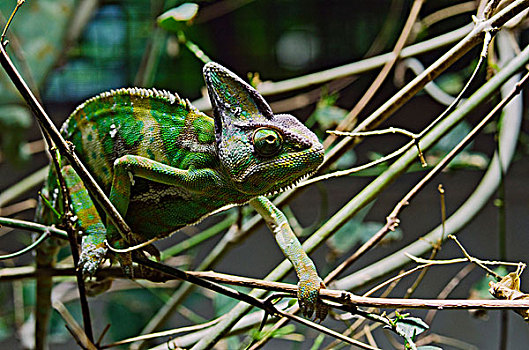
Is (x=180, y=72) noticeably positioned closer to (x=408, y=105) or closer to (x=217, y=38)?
(x=217, y=38)

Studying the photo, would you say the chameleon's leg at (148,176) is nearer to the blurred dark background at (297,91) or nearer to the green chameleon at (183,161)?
the green chameleon at (183,161)

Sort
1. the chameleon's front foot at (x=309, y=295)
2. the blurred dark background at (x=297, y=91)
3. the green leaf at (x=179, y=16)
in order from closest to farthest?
the chameleon's front foot at (x=309, y=295) → the green leaf at (x=179, y=16) → the blurred dark background at (x=297, y=91)

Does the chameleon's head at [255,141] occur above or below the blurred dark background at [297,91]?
below

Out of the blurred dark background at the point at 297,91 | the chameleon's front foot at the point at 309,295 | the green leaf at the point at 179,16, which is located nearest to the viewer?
the chameleon's front foot at the point at 309,295

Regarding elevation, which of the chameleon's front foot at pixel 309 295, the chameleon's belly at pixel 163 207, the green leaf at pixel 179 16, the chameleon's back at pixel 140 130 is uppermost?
the green leaf at pixel 179 16

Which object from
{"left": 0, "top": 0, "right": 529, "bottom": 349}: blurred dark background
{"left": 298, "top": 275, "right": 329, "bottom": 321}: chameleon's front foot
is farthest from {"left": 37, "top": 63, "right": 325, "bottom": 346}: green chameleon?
{"left": 0, "top": 0, "right": 529, "bottom": 349}: blurred dark background

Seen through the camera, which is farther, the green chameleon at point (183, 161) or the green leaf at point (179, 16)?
the green leaf at point (179, 16)

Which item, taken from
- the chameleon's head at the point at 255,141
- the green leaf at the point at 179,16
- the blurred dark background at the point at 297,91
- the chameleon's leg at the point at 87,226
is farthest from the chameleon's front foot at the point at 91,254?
the blurred dark background at the point at 297,91
